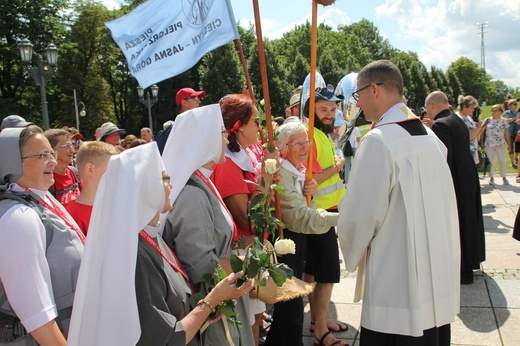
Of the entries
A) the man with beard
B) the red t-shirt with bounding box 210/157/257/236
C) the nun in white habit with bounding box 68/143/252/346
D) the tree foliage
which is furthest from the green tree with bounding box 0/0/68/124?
the nun in white habit with bounding box 68/143/252/346

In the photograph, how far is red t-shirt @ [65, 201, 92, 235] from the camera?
295cm

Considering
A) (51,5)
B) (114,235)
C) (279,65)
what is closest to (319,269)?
(114,235)

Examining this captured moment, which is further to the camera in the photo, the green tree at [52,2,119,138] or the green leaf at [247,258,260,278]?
the green tree at [52,2,119,138]

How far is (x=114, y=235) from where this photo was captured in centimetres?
178

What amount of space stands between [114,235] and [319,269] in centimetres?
258

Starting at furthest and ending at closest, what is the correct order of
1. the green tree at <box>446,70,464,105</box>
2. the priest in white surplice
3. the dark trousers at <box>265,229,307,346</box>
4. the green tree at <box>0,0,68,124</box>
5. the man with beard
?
the green tree at <box>446,70,464,105</box> < the green tree at <box>0,0,68,124</box> < the man with beard < the dark trousers at <box>265,229,307,346</box> < the priest in white surplice

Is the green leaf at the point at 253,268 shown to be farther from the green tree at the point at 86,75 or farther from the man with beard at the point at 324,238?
the green tree at the point at 86,75

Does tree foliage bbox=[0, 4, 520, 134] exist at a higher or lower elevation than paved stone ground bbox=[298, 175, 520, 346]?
higher

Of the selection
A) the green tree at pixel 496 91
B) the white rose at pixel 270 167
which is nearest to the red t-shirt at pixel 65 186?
the white rose at pixel 270 167

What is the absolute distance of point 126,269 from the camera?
5.80 ft

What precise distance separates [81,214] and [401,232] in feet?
6.67

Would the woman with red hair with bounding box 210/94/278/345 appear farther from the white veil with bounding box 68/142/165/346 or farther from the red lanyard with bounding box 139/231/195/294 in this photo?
the white veil with bounding box 68/142/165/346

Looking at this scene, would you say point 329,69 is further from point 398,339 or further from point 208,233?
point 208,233

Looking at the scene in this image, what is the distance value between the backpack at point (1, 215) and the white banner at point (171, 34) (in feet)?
5.24
